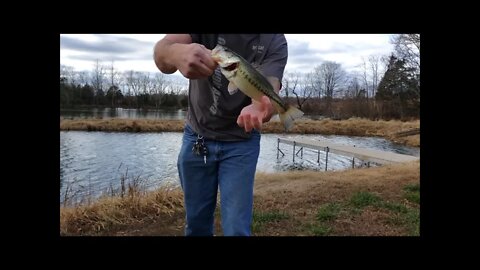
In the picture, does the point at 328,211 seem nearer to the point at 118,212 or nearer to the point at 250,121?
the point at 118,212

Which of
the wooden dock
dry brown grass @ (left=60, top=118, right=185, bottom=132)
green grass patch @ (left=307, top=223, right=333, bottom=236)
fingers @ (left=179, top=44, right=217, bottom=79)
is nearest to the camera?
fingers @ (left=179, top=44, right=217, bottom=79)

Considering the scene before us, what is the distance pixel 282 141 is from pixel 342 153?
6.96ft

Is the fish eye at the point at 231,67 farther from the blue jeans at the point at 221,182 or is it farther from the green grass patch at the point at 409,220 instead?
the green grass patch at the point at 409,220

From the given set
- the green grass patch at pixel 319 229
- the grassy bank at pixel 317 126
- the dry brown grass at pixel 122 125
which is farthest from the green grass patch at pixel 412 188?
the dry brown grass at pixel 122 125

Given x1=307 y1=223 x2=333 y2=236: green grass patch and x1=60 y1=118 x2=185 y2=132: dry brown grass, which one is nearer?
x1=307 y1=223 x2=333 y2=236: green grass patch

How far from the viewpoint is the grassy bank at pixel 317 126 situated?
477 inches

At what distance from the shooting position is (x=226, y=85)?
63.9 inches

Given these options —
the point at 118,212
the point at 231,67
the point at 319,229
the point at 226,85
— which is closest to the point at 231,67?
the point at 231,67

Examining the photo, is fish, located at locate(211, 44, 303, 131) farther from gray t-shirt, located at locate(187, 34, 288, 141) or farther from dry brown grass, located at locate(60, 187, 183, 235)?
dry brown grass, located at locate(60, 187, 183, 235)

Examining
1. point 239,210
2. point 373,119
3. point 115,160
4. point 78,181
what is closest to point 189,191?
point 239,210

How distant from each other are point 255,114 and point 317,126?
1131cm

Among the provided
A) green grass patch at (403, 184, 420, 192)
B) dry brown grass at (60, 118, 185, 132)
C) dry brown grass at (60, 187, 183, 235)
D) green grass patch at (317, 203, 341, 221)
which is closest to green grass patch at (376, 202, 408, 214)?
green grass patch at (317, 203, 341, 221)

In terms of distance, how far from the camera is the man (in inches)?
61.2

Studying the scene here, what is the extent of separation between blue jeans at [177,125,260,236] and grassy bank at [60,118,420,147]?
9.51 m
